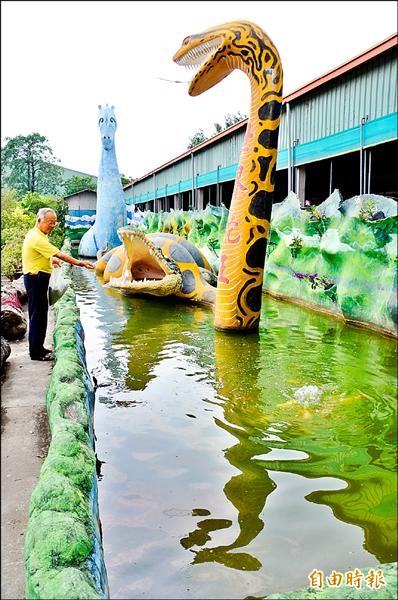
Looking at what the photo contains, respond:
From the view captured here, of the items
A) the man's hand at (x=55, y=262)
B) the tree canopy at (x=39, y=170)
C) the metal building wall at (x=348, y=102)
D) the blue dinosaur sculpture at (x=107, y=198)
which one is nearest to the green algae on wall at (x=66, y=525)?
the man's hand at (x=55, y=262)

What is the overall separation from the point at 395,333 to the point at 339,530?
145 inches

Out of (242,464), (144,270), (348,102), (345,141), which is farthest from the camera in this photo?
(144,270)

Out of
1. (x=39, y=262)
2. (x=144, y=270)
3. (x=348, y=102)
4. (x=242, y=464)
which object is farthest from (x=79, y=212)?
(x=242, y=464)

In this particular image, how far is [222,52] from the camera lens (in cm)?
570

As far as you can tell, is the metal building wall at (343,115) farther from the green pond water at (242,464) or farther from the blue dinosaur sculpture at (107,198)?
the blue dinosaur sculpture at (107,198)

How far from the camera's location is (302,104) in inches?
388

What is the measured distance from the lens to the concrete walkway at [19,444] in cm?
195

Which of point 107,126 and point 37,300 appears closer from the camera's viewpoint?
point 37,300

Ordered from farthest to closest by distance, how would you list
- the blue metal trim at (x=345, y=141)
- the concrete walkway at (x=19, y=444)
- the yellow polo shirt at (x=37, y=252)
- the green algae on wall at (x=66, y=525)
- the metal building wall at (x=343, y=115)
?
the metal building wall at (x=343, y=115) → the blue metal trim at (x=345, y=141) → the yellow polo shirt at (x=37, y=252) → the concrete walkway at (x=19, y=444) → the green algae on wall at (x=66, y=525)

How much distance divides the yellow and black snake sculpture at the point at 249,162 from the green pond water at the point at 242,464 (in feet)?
2.04

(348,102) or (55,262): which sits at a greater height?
(348,102)

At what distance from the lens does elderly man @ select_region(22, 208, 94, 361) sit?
441cm

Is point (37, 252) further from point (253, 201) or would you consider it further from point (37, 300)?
point (253, 201)

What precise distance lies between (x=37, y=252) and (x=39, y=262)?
86 millimetres
